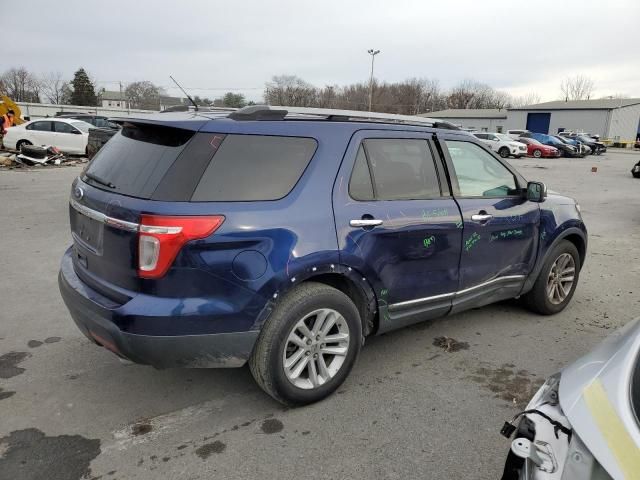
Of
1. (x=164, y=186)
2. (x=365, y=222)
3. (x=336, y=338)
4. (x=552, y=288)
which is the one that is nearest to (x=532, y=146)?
(x=552, y=288)

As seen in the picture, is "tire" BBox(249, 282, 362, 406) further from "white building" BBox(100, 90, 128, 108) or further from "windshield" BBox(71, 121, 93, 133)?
"white building" BBox(100, 90, 128, 108)

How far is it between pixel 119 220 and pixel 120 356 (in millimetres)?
798

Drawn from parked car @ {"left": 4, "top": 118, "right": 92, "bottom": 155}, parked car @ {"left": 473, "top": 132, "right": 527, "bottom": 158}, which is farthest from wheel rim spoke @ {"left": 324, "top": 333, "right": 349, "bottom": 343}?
parked car @ {"left": 473, "top": 132, "right": 527, "bottom": 158}

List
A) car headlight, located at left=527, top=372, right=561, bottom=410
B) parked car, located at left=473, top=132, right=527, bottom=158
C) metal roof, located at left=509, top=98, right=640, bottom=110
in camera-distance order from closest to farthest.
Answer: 1. car headlight, located at left=527, top=372, right=561, bottom=410
2. parked car, located at left=473, top=132, right=527, bottom=158
3. metal roof, located at left=509, top=98, right=640, bottom=110

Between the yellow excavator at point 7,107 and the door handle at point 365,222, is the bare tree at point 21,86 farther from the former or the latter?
the door handle at point 365,222

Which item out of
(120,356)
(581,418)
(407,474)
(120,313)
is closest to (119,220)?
(120,313)

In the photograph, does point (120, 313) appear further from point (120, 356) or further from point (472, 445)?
point (472, 445)

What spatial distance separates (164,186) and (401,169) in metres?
1.68

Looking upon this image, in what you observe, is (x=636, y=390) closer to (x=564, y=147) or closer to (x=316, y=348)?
(x=316, y=348)

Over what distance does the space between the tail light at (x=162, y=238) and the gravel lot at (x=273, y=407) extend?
1037mm

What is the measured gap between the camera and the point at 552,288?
15.6ft

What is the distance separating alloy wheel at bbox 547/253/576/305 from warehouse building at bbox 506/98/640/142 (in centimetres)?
6884

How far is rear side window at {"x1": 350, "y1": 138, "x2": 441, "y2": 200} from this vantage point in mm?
3357

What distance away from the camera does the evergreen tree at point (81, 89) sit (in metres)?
77.6
